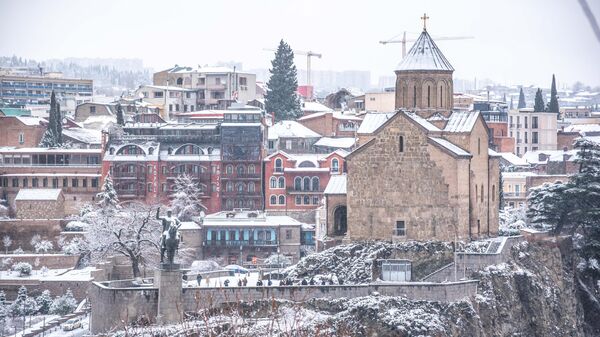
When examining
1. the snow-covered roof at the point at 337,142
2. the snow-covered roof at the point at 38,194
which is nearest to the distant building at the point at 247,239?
the snow-covered roof at the point at 38,194

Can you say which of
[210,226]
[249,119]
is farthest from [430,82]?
[249,119]

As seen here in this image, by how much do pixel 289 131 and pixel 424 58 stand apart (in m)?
42.1

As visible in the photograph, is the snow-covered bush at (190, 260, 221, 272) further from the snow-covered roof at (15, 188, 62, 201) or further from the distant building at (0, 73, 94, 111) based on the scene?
the distant building at (0, 73, 94, 111)

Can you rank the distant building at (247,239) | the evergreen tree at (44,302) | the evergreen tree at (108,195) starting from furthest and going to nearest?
the evergreen tree at (108,195), the distant building at (247,239), the evergreen tree at (44,302)

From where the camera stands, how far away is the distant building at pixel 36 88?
6501 inches

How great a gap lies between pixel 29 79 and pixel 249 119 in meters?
66.9

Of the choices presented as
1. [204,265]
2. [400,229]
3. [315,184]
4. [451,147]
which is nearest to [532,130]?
[315,184]

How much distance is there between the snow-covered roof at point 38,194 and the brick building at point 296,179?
13.4 m

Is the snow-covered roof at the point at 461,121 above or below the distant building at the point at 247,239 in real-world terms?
above

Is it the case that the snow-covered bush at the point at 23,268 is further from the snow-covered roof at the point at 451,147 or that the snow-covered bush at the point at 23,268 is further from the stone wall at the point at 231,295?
the snow-covered roof at the point at 451,147

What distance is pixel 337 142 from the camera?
110562mm

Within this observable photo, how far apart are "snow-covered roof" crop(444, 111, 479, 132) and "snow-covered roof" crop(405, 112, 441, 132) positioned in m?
0.70

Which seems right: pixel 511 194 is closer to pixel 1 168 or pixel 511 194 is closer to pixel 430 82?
pixel 1 168

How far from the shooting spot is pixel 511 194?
113 m
